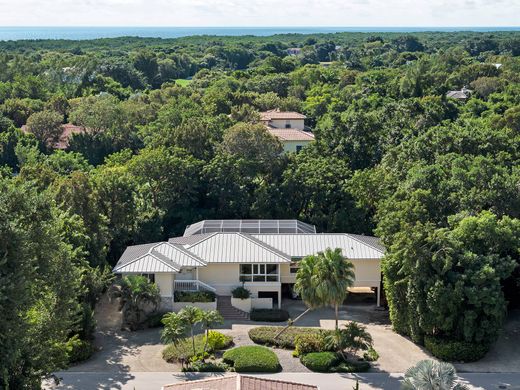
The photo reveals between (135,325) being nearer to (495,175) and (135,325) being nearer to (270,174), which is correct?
(270,174)

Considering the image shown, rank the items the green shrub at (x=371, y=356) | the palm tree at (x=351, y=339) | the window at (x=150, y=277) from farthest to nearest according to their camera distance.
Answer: the window at (x=150, y=277)
the green shrub at (x=371, y=356)
the palm tree at (x=351, y=339)

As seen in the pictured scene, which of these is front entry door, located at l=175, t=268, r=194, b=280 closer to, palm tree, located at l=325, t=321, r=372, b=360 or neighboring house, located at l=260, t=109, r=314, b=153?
palm tree, located at l=325, t=321, r=372, b=360

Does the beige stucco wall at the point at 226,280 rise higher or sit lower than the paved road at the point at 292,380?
higher

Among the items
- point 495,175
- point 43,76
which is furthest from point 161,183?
point 43,76

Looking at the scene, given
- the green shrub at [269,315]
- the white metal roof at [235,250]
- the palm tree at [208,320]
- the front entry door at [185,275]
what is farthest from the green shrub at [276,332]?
the front entry door at [185,275]

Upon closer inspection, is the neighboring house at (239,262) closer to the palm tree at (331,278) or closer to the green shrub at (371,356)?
the palm tree at (331,278)

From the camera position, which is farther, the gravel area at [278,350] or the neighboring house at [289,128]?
the neighboring house at [289,128]

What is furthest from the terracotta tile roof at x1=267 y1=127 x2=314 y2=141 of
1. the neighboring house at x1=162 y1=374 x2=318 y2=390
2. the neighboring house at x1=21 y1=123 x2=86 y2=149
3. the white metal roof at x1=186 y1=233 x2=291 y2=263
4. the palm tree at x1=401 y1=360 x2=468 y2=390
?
the palm tree at x1=401 y1=360 x2=468 y2=390
